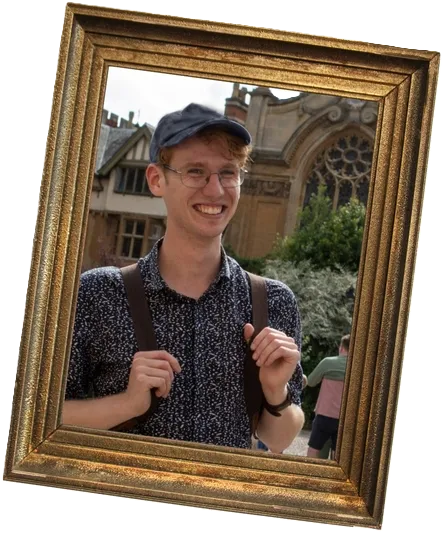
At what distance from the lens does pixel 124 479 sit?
170cm

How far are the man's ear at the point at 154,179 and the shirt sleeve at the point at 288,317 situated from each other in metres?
0.43

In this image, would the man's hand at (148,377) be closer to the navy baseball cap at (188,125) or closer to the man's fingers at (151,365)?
the man's fingers at (151,365)

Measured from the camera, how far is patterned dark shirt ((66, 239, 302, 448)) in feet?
5.64

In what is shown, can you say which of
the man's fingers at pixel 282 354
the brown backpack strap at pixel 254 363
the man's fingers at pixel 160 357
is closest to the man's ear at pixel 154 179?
the brown backpack strap at pixel 254 363

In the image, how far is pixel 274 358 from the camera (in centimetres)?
172

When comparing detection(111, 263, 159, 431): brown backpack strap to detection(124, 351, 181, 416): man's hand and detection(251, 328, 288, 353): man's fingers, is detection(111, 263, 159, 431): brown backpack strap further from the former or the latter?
detection(251, 328, 288, 353): man's fingers

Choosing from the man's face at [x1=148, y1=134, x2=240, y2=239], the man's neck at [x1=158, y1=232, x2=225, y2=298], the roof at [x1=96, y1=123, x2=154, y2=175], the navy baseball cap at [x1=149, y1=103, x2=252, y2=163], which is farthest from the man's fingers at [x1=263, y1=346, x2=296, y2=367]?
the roof at [x1=96, y1=123, x2=154, y2=175]

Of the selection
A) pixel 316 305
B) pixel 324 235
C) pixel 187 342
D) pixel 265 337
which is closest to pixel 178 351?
pixel 187 342

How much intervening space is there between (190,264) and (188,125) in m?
0.41

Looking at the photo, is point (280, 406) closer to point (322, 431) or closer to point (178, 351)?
point (322, 431)

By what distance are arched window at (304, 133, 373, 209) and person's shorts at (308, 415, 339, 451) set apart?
0.63 metres

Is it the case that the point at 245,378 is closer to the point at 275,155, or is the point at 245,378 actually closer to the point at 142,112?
the point at 275,155

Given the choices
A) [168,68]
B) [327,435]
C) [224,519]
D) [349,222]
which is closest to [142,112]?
[168,68]

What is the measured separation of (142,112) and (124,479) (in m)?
1.08
